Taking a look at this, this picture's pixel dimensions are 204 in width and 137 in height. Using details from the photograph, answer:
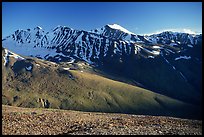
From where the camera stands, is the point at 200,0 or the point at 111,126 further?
the point at 111,126

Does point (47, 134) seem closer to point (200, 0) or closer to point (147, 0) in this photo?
point (147, 0)

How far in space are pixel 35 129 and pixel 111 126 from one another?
6.71 metres

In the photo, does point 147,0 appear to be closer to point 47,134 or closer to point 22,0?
point 22,0

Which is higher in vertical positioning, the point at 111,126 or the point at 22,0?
the point at 22,0

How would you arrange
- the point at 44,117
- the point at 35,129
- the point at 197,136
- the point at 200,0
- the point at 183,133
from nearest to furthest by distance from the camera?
the point at 200,0 < the point at 197,136 < the point at 183,133 < the point at 35,129 < the point at 44,117

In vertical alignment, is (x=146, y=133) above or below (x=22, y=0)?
below

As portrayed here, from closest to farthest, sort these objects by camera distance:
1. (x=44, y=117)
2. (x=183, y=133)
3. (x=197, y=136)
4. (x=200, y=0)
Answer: (x=200, y=0), (x=197, y=136), (x=183, y=133), (x=44, y=117)

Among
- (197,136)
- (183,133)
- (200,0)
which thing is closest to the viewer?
(200,0)

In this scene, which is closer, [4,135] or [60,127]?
[4,135]

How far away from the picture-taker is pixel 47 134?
25344 mm

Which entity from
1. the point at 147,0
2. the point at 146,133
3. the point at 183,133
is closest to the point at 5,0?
the point at 147,0

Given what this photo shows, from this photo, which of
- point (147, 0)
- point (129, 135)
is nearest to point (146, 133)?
point (129, 135)

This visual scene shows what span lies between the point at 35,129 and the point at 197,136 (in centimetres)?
1342

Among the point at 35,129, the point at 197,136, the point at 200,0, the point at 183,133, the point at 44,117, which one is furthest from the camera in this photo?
the point at 44,117
